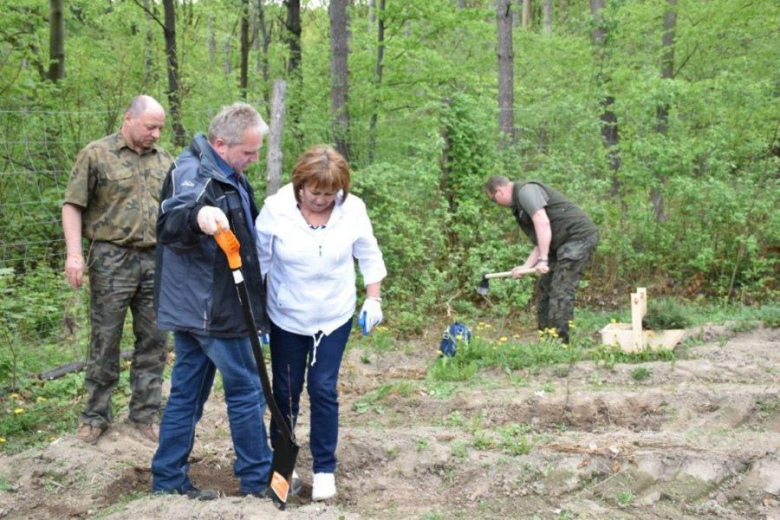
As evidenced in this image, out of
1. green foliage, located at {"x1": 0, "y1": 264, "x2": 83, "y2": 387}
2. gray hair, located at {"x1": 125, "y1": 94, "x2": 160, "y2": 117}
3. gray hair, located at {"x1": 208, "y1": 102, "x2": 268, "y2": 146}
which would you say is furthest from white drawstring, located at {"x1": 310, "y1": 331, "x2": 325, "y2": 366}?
green foliage, located at {"x1": 0, "y1": 264, "x2": 83, "y2": 387}

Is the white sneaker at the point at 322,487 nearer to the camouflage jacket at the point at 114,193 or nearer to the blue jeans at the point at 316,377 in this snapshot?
the blue jeans at the point at 316,377

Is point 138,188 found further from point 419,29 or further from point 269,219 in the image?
point 419,29

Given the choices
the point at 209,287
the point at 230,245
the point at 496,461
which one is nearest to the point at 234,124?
the point at 230,245

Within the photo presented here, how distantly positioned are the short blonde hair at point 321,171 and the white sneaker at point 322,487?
5.01 ft

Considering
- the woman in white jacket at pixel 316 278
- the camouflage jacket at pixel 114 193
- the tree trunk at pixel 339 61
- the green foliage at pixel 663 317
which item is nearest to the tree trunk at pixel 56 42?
the tree trunk at pixel 339 61

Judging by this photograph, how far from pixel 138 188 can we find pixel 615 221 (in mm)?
7393

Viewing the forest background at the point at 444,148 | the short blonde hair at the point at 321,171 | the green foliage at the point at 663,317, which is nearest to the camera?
the short blonde hair at the point at 321,171

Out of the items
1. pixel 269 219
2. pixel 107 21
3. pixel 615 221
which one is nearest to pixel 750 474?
pixel 269 219

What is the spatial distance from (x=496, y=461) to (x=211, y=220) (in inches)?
87.7

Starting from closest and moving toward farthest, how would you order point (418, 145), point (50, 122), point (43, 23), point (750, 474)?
1. point (750, 474)
2. point (50, 122)
3. point (418, 145)
4. point (43, 23)

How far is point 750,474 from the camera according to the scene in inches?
172

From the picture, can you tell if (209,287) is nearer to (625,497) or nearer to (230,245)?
(230,245)

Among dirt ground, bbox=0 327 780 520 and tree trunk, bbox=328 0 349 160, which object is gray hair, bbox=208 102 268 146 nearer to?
dirt ground, bbox=0 327 780 520

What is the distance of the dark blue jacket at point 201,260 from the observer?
3.49 metres
